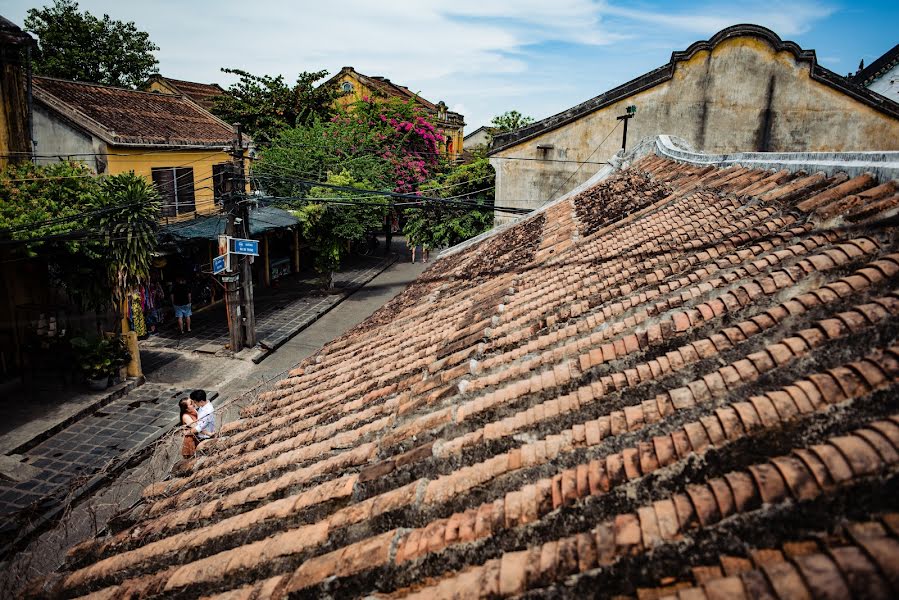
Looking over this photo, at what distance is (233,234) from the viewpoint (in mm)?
15742

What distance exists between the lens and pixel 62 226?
12.1 meters

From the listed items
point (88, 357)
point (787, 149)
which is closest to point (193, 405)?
point (88, 357)

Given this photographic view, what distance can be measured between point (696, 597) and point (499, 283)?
5.04 meters

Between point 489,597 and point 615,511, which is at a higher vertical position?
point 615,511

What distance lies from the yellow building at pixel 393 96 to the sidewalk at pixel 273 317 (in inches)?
434

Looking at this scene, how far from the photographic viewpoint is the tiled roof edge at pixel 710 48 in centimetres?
1457

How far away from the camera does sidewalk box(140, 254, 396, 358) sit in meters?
17.6

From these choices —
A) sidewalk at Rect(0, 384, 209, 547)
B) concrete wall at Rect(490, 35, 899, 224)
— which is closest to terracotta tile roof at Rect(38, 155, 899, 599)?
sidewalk at Rect(0, 384, 209, 547)

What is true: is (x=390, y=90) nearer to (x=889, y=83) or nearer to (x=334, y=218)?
(x=334, y=218)

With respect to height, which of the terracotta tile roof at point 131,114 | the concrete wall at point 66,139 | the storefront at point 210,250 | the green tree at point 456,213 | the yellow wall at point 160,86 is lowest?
the storefront at point 210,250

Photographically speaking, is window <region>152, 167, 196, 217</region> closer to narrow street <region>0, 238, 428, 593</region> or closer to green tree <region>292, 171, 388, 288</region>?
green tree <region>292, 171, 388, 288</region>

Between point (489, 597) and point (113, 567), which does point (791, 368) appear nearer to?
point (489, 597)

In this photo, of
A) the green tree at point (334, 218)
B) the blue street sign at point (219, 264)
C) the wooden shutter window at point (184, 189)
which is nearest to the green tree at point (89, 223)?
the blue street sign at point (219, 264)

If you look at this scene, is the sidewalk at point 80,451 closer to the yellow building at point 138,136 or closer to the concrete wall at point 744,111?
the yellow building at point 138,136
